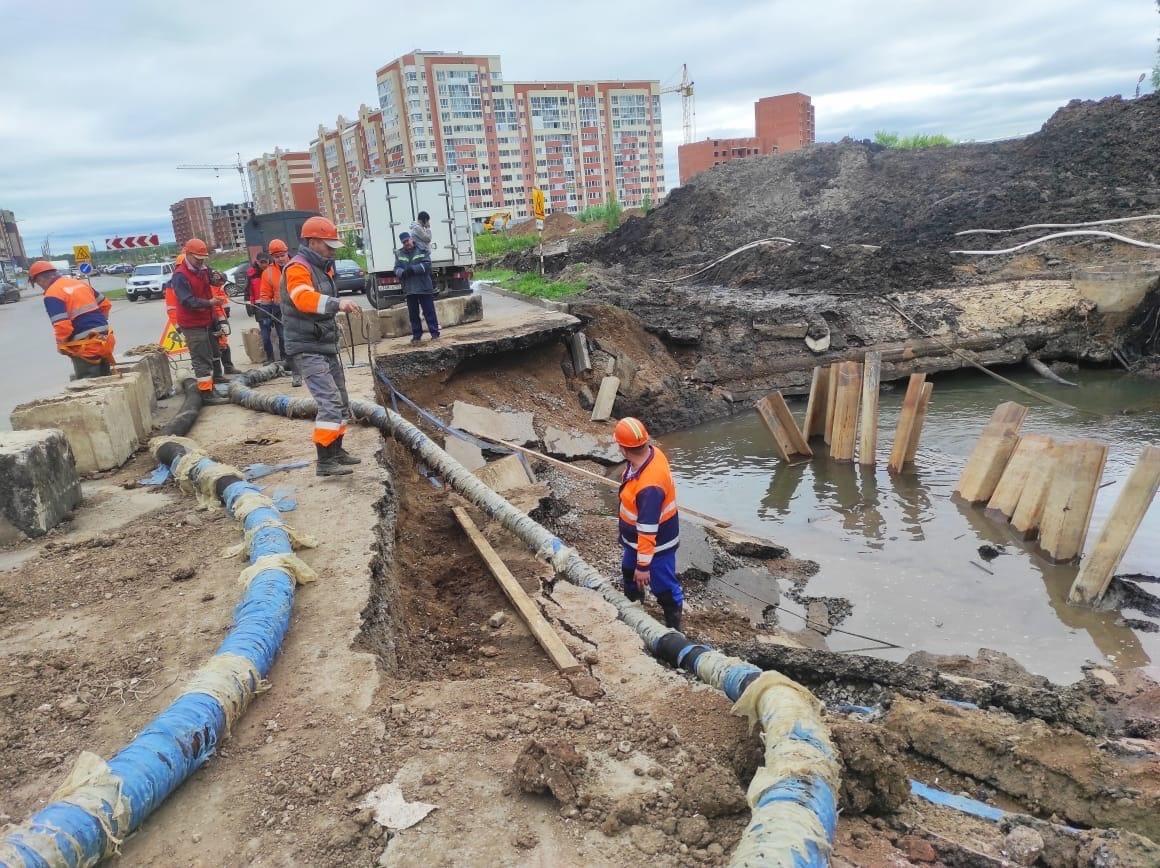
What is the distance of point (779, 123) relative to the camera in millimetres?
55875

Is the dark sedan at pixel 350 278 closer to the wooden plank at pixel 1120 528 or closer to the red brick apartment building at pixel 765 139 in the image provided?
the wooden plank at pixel 1120 528

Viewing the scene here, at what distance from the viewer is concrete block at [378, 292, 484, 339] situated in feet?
40.6

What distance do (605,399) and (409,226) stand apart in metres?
6.48

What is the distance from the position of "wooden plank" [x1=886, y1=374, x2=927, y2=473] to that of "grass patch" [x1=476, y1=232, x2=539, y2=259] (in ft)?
72.2

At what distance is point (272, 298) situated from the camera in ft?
33.2

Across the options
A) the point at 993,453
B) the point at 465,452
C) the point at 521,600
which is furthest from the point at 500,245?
the point at 521,600

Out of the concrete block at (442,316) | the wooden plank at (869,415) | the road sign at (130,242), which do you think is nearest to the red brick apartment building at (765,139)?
the road sign at (130,242)

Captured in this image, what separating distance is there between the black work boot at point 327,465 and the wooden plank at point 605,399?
5.96m

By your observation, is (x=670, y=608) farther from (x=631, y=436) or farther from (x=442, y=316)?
(x=442, y=316)

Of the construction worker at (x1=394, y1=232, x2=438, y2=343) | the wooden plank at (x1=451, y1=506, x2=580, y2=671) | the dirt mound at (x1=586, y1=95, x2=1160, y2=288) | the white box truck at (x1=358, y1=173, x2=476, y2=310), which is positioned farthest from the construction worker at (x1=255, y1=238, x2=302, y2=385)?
the dirt mound at (x1=586, y1=95, x2=1160, y2=288)

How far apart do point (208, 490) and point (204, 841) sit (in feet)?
11.4

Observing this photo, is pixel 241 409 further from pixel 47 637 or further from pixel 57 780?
pixel 57 780

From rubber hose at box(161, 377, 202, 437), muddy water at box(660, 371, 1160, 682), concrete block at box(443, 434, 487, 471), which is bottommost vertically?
muddy water at box(660, 371, 1160, 682)

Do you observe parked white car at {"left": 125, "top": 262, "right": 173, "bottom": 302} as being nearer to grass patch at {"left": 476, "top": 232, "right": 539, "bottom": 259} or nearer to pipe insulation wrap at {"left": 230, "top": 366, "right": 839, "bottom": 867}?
grass patch at {"left": 476, "top": 232, "right": 539, "bottom": 259}
